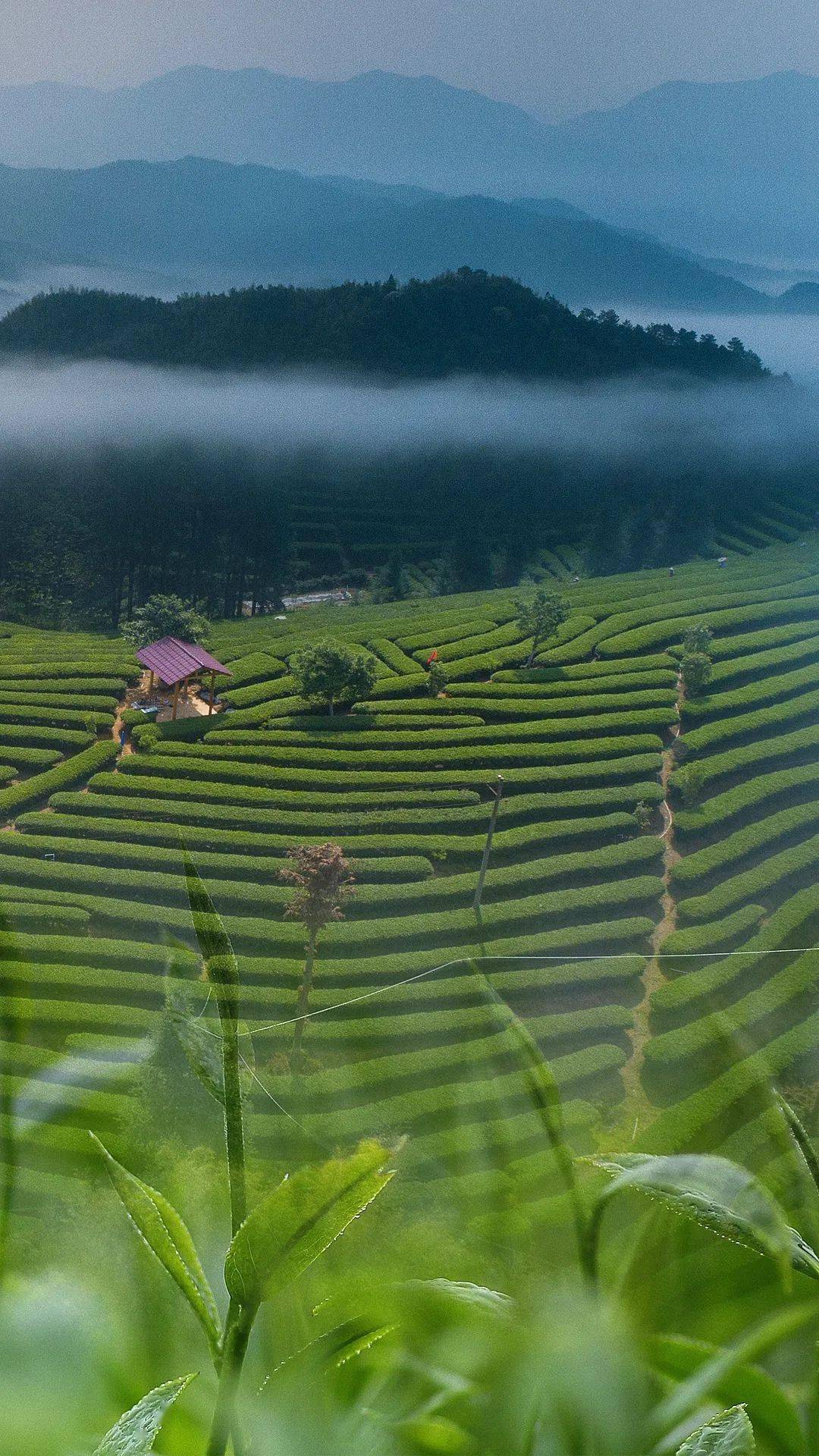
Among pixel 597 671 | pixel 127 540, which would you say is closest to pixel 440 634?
pixel 597 671

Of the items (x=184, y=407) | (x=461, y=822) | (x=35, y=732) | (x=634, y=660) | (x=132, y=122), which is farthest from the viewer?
(x=132, y=122)

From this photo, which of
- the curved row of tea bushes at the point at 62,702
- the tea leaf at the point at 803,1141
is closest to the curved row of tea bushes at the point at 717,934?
the tea leaf at the point at 803,1141

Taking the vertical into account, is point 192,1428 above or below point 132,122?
below

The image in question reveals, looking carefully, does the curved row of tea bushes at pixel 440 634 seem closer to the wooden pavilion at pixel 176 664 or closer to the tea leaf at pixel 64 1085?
the wooden pavilion at pixel 176 664

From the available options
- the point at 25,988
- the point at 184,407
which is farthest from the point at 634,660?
the point at 184,407

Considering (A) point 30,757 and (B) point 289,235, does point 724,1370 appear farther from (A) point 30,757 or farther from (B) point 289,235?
(B) point 289,235

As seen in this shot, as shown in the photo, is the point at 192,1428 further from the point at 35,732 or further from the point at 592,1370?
the point at 35,732

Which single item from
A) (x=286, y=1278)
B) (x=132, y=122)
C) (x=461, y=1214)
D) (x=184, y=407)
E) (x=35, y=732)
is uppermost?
(x=132, y=122)
